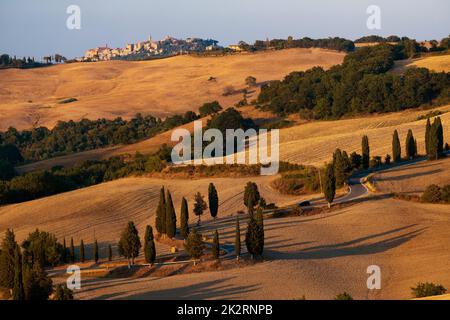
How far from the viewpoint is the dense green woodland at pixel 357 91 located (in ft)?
260

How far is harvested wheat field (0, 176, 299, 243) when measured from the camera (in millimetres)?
44844

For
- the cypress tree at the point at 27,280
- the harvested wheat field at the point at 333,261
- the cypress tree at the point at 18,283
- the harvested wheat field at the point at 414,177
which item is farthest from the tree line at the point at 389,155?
the cypress tree at the point at 27,280

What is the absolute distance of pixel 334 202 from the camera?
43.8 meters

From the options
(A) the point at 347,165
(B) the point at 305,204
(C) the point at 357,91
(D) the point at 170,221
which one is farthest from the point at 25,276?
(C) the point at 357,91

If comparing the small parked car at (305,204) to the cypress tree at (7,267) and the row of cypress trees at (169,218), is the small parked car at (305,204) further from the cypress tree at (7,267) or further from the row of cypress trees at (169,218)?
the cypress tree at (7,267)

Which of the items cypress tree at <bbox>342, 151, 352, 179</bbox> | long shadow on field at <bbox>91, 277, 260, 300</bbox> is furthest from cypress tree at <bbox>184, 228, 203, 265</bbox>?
cypress tree at <bbox>342, 151, 352, 179</bbox>

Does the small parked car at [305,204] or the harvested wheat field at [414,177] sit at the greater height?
the harvested wheat field at [414,177]

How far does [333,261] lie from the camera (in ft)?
110

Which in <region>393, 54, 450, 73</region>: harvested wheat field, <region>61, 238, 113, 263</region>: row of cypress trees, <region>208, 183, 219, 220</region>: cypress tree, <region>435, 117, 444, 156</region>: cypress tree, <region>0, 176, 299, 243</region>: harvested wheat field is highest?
<region>393, 54, 450, 73</region>: harvested wheat field

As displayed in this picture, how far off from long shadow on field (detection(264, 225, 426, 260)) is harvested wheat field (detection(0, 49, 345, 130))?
67719 mm

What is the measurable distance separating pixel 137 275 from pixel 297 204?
46.6ft

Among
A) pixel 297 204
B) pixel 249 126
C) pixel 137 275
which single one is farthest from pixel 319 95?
pixel 137 275

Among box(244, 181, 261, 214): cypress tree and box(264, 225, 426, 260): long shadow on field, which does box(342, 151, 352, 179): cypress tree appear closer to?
box(244, 181, 261, 214): cypress tree
